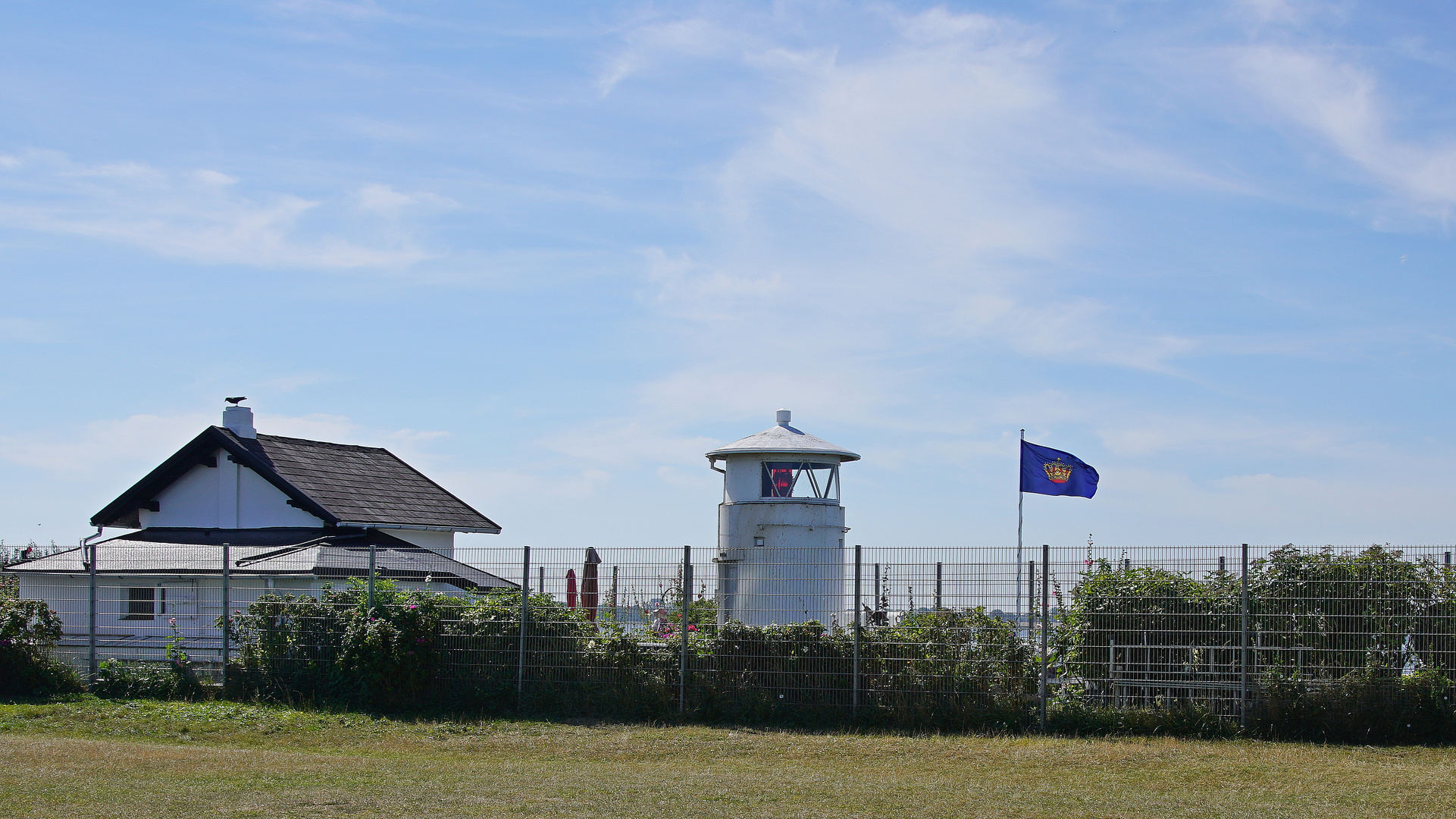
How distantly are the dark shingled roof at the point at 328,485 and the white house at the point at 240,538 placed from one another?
0.11 ft

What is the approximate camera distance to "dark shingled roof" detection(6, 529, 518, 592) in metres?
18.0

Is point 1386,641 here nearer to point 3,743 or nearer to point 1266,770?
point 1266,770

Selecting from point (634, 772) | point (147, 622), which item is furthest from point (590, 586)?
point (147, 622)

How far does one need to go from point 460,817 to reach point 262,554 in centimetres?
1416

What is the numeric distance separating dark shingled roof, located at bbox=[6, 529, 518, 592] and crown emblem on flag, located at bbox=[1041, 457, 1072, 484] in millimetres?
8492

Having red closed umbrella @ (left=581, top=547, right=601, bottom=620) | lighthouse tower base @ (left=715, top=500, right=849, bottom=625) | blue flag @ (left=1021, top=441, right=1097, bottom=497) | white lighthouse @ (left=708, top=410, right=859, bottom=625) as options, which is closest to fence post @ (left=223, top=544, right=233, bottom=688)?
red closed umbrella @ (left=581, top=547, right=601, bottom=620)

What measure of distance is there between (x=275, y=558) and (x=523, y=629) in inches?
276

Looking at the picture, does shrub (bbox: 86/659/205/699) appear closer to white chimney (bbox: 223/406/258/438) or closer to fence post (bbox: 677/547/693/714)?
fence post (bbox: 677/547/693/714)

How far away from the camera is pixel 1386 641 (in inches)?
536

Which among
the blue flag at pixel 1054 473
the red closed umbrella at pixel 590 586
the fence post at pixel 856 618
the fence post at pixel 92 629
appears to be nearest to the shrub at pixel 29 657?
the fence post at pixel 92 629

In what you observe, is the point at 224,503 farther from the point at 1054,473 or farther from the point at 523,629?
the point at 1054,473

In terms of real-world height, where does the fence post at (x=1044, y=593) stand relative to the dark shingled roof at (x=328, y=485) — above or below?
below

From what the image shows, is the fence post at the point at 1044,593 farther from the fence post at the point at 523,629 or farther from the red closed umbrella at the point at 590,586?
the fence post at the point at 523,629

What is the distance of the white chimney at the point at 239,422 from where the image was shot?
26516mm
